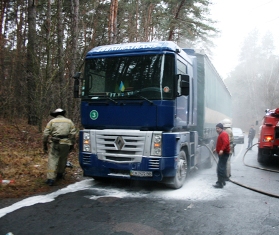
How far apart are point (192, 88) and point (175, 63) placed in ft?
5.65

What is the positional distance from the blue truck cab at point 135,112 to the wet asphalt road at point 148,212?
0.54m

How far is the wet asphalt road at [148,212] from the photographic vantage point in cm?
436

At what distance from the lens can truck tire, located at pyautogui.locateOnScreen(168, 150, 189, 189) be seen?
674 cm

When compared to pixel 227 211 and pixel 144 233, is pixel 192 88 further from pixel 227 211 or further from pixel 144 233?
pixel 144 233

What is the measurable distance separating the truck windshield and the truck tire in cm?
161

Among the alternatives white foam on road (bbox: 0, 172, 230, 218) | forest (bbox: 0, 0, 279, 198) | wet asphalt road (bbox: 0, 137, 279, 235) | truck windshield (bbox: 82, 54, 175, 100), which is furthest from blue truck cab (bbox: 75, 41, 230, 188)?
forest (bbox: 0, 0, 279, 198)

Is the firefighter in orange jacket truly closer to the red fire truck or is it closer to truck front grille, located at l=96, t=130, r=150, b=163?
truck front grille, located at l=96, t=130, r=150, b=163

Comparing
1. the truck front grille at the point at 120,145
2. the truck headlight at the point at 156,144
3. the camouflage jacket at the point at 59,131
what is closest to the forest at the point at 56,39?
the camouflage jacket at the point at 59,131

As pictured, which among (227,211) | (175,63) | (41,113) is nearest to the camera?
(227,211)

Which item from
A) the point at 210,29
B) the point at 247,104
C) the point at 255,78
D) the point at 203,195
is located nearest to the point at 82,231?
the point at 203,195

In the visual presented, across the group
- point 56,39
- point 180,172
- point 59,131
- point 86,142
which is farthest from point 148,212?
point 56,39

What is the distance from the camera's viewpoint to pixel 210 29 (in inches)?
806

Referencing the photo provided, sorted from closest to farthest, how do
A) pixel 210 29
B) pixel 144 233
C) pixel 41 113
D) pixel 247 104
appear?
pixel 144 233 → pixel 41 113 → pixel 210 29 → pixel 247 104

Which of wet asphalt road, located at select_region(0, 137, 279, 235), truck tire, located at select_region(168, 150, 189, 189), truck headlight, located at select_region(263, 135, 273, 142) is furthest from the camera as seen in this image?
truck headlight, located at select_region(263, 135, 273, 142)
